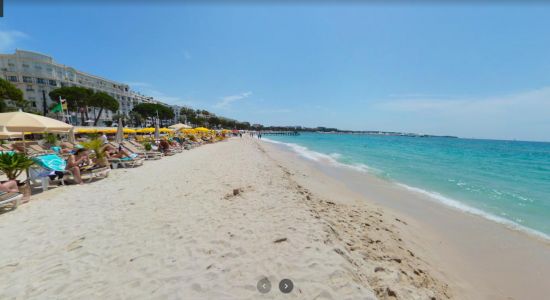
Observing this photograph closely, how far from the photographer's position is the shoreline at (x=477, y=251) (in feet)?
10.3

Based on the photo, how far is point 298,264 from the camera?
2557 mm

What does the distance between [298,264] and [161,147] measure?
46.3 ft

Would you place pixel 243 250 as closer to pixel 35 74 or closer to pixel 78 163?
pixel 78 163

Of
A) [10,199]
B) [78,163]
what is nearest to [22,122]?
[78,163]

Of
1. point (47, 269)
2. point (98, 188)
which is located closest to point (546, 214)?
point (47, 269)

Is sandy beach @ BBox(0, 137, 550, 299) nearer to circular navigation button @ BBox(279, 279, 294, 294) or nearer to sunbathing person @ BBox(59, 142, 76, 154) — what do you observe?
circular navigation button @ BBox(279, 279, 294, 294)

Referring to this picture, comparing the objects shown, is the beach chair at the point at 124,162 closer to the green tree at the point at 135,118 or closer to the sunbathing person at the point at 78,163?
the sunbathing person at the point at 78,163

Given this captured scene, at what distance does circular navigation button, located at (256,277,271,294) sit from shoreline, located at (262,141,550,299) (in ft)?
8.32

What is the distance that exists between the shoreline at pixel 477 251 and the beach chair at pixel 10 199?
7581mm

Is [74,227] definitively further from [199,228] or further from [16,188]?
[16,188]

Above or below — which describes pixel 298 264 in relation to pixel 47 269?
above

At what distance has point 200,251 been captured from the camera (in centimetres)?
289

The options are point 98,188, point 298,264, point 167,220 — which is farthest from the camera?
point 98,188

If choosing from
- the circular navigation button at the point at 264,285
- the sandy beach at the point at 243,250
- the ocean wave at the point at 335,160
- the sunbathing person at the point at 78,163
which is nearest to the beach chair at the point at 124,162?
the sunbathing person at the point at 78,163
